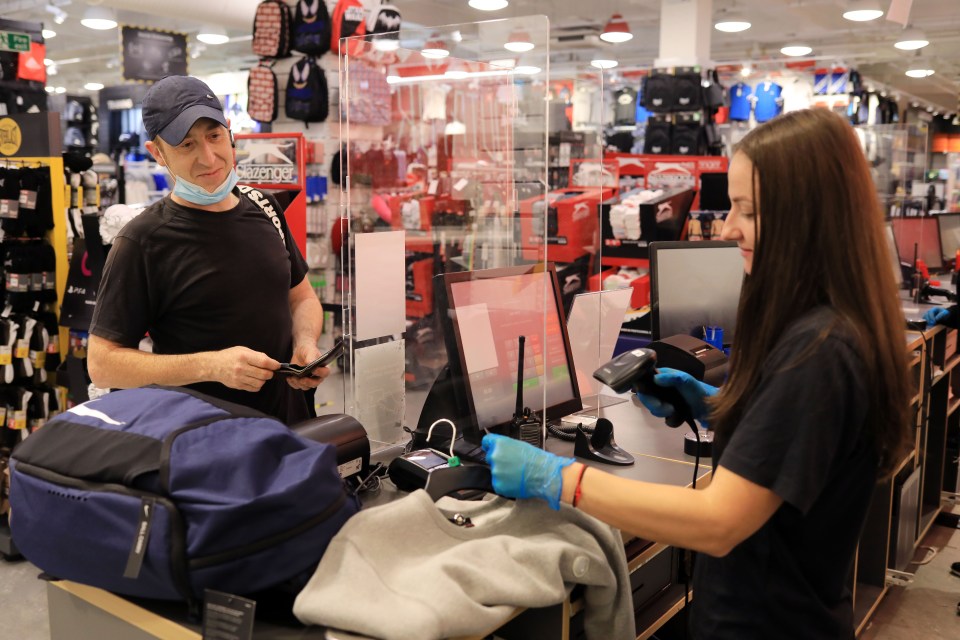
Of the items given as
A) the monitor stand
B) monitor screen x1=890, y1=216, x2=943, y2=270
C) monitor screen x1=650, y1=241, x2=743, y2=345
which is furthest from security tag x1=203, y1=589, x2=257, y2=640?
monitor screen x1=890, y1=216, x2=943, y2=270

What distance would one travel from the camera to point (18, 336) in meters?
4.35

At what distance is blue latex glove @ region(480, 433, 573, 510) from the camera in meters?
1.35

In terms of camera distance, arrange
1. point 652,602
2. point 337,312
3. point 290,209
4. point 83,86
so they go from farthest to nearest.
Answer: point 83,86
point 337,312
point 290,209
point 652,602

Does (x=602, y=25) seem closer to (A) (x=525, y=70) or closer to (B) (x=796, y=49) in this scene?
(B) (x=796, y=49)

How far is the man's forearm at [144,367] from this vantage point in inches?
76.9

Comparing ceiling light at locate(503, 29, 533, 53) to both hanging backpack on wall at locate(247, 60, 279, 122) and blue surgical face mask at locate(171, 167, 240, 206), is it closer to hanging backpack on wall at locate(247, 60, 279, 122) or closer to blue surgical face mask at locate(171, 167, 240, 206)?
blue surgical face mask at locate(171, 167, 240, 206)

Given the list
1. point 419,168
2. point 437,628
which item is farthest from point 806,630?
point 419,168

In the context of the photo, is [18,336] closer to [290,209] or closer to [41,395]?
[41,395]

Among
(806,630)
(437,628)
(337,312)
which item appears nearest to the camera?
(437,628)

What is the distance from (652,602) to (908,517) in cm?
215

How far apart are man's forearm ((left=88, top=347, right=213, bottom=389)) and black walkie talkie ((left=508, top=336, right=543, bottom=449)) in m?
0.71

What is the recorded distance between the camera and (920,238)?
573 centimetres

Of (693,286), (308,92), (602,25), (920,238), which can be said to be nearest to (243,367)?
(693,286)

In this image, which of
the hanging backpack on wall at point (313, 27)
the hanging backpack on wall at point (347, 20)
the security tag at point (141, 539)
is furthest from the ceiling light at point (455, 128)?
the hanging backpack on wall at point (313, 27)
